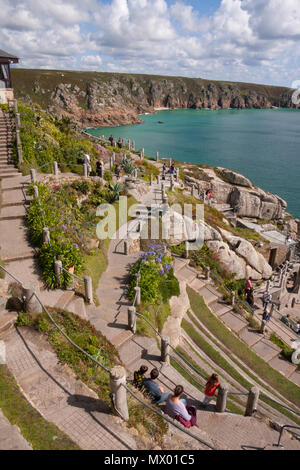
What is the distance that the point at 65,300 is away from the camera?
10.7m

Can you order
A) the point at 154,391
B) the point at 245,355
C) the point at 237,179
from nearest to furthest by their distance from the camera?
1. the point at 154,391
2. the point at 245,355
3. the point at 237,179

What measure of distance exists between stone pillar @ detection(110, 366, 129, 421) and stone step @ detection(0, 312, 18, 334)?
4.00 metres

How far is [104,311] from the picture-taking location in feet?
37.5

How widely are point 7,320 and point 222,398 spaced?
6.74 m

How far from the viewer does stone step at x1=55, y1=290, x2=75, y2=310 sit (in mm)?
10305

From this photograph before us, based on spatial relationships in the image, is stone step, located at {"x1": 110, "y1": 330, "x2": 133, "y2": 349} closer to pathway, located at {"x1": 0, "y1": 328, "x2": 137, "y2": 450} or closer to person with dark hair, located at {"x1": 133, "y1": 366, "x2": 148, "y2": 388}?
person with dark hair, located at {"x1": 133, "y1": 366, "x2": 148, "y2": 388}

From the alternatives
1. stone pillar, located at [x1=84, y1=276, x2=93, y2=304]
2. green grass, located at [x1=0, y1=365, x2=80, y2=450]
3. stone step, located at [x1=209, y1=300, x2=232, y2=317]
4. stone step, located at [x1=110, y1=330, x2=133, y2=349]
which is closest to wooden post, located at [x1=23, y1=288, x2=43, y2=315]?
stone pillar, located at [x1=84, y1=276, x2=93, y2=304]

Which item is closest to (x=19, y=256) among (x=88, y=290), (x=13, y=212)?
(x=88, y=290)

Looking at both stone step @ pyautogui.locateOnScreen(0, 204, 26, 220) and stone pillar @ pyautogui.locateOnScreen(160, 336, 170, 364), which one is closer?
stone pillar @ pyautogui.locateOnScreen(160, 336, 170, 364)

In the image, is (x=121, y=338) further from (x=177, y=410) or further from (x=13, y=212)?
(x=13, y=212)

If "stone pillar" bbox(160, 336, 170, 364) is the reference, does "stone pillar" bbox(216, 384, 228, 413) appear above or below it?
below
